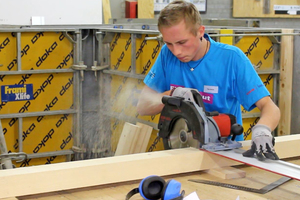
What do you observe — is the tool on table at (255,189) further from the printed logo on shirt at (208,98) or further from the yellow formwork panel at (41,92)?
the yellow formwork panel at (41,92)

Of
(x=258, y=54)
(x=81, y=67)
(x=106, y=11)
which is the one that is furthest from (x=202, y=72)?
(x=106, y=11)

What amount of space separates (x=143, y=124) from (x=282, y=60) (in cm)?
187

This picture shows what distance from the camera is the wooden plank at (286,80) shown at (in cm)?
539

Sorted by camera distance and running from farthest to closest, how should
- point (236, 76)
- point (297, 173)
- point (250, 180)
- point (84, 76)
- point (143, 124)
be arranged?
point (84, 76) → point (143, 124) → point (236, 76) → point (250, 180) → point (297, 173)

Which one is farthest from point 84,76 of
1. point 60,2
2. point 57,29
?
point 60,2

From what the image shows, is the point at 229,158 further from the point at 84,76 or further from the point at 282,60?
the point at 84,76

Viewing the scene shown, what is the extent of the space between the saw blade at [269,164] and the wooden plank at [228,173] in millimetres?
70

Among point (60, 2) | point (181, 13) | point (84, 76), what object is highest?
point (60, 2)

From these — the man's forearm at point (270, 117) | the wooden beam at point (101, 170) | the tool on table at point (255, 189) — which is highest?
the man's forearm at point (270, 117)

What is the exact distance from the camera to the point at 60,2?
7926 millimetres

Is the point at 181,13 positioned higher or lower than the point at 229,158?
higher

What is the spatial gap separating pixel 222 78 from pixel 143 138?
2.03 m

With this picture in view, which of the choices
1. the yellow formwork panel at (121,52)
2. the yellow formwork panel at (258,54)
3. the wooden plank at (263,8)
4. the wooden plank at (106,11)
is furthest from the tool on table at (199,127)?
the wooden plank at (263,8)

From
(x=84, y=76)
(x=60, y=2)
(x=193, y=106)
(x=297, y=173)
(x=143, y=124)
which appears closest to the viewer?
(x=297, y=173)
